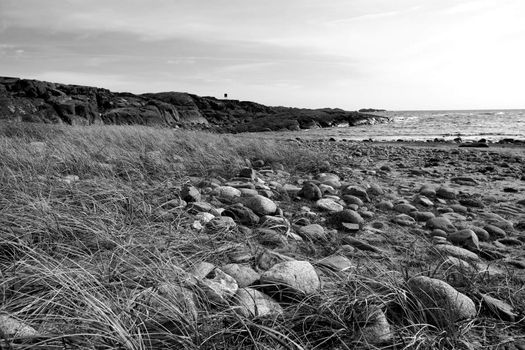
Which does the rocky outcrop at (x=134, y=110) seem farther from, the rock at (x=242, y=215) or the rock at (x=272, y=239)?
the rock at (x=272, y=239)

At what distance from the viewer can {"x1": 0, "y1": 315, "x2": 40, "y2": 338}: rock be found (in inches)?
49.4

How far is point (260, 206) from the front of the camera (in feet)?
11.5

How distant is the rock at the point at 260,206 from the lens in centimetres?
348

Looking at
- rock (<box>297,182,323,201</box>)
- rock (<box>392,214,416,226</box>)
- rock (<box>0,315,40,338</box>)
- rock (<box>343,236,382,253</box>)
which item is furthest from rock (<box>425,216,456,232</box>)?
rock (<box>0,315,40,338</box>)

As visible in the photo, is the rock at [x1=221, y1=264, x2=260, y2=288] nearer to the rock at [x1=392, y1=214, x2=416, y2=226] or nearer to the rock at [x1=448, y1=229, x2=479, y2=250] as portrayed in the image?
the rock at [x1=448, y1=229, x2=479, y2=250]

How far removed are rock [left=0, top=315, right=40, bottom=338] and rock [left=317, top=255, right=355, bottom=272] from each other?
1421 millimetres

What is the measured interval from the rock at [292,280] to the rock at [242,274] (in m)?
0.09

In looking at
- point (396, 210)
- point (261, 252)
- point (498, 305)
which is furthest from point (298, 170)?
point (498, 305)

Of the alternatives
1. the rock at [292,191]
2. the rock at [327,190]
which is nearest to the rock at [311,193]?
the rock at [292,191]

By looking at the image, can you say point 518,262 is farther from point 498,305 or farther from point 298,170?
point 298,170

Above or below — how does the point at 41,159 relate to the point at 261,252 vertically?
above

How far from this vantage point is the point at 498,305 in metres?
1.83

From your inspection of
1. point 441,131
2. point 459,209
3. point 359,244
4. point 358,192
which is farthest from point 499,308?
point 441,131

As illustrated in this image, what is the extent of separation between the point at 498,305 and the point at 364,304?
2.33 feet
